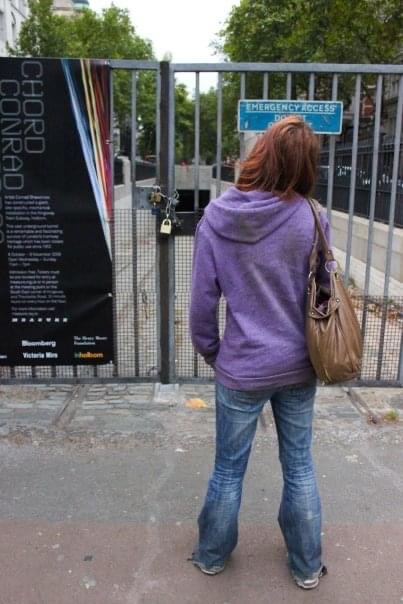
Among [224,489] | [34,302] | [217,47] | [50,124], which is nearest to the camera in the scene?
[224,489]

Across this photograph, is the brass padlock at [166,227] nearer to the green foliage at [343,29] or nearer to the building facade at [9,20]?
the green foliage at [343,29]

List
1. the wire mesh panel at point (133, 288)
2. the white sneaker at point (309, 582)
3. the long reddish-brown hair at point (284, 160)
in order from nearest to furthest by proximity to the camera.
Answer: the long reddish-brown hair at point (284, 160), the white sneaker at point (309, 582), the wire mesh panel at point (133, 288)

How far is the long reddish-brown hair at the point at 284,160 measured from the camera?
210 cm

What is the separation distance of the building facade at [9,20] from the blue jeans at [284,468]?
1525 inches

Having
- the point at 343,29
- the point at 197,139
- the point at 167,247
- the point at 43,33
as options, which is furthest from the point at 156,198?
the point at 43,33

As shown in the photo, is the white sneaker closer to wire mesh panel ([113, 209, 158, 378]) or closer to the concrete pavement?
the concrete pavement

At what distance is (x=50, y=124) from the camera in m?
3.88

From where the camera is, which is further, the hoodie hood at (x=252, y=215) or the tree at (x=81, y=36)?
the tree at (x=81, y=36)

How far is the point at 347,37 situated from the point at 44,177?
368 inches

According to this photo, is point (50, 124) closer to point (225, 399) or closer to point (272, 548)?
point (225, 399)

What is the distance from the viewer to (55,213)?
4.02 m

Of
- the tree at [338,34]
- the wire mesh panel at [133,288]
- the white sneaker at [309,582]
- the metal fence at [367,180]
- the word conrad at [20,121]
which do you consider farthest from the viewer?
the tree at [338,34]

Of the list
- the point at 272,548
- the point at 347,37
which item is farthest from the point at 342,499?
the point at 347,37

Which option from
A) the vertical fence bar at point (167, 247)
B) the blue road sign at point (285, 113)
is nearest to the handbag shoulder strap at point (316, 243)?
the blue road sign at point (285, 113)
